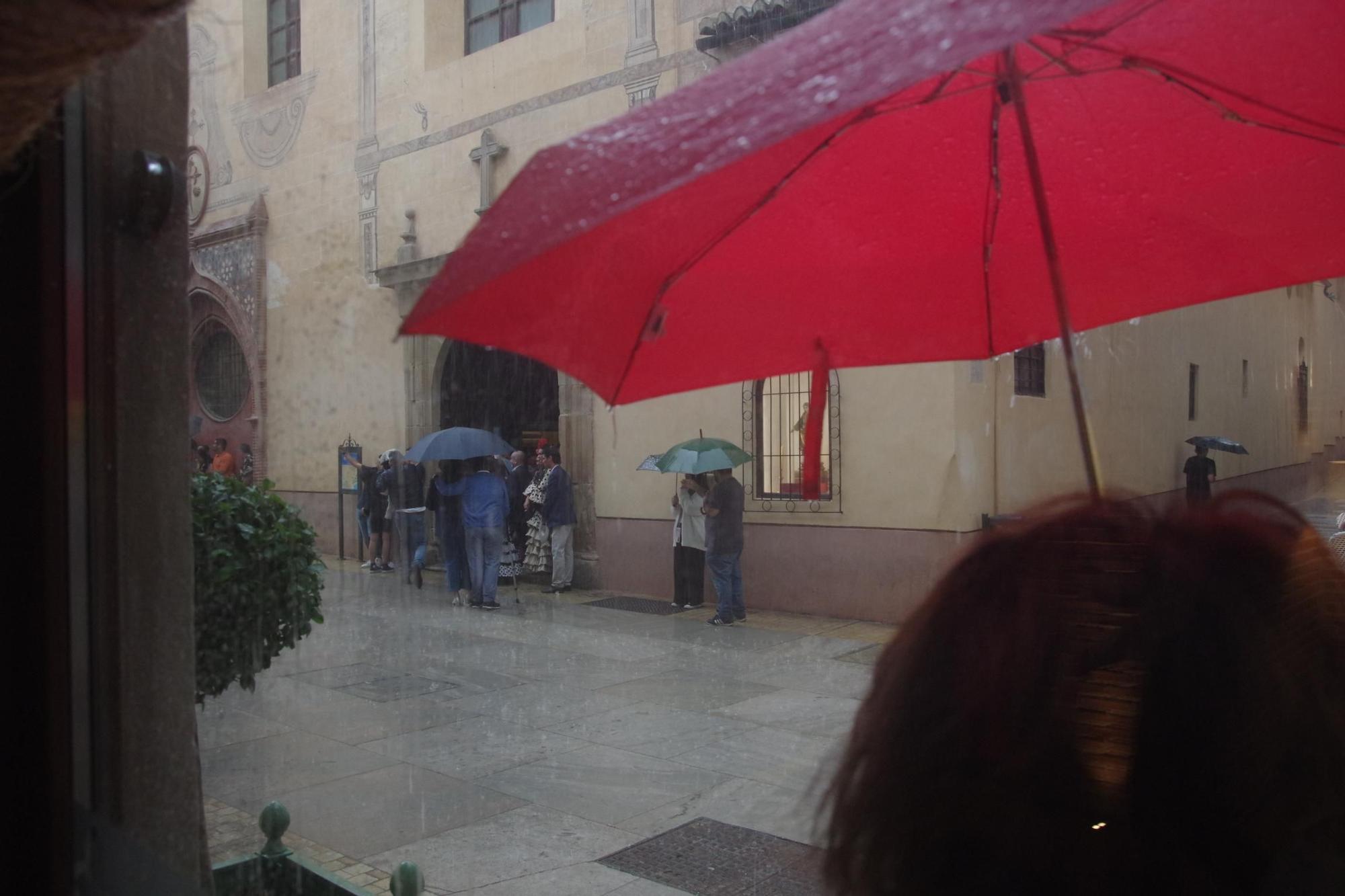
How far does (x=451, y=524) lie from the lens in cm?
1161

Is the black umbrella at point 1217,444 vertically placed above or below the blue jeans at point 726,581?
above

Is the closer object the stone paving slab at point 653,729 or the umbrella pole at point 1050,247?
the umbrella pole at point 1050,247

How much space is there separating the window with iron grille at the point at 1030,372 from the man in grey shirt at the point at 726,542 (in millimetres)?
2739

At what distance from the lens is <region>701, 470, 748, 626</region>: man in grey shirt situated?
32.4 feet

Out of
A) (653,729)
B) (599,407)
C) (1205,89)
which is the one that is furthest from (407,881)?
(599,407)

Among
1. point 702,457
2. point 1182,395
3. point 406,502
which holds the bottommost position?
point 406,502

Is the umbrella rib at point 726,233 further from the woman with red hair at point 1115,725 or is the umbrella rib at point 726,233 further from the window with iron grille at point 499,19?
the window with iron grille at point 499,19

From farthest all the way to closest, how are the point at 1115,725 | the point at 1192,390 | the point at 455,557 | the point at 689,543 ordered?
1. the point at 1192,390
2. the point at 455,557
3. the point at 689,543
4. the point at 1115,725

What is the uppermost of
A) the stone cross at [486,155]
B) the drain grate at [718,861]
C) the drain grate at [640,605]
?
the stone cross at [486,155]

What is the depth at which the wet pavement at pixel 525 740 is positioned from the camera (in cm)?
451

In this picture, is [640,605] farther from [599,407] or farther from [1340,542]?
[1340,542]

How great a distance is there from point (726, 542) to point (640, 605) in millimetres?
1495

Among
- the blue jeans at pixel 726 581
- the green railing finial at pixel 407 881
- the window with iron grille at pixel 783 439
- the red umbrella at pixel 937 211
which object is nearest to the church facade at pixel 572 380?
the window with iron grille at pixel 783 439

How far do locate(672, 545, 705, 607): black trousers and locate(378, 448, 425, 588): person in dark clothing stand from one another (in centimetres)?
356
